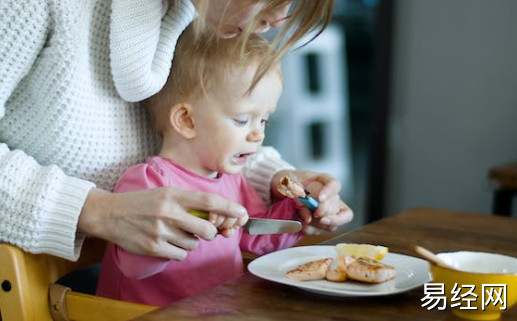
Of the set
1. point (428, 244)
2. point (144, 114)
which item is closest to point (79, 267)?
point (144, 114)

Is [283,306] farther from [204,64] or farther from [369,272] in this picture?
[204,64]

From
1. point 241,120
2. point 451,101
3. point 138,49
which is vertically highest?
point 138,49

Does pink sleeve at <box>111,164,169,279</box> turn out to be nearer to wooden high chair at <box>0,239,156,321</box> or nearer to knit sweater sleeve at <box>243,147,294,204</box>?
wooden high chair at <box>0,239,156,321</box>

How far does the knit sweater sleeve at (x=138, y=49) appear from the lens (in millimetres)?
1223

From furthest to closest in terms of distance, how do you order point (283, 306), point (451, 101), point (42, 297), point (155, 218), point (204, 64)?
point (451, 101)
point (204, 64)
point (42, 297)
point (155, 218)
point (283, 306)

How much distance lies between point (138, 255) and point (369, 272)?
1.07 feet

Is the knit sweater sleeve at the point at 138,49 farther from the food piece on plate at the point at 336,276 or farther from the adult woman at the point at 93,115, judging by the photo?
the food piece on plate at the point at 336,276

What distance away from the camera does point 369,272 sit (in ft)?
3.34

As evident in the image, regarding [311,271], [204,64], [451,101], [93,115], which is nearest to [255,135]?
[204,64]

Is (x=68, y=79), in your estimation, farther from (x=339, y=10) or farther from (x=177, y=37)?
(x=339, y=10)

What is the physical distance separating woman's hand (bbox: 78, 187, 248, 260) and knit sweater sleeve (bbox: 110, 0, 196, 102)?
19 cm

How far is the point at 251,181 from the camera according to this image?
58.8 inches

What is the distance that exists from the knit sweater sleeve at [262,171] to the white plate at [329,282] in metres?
0.28

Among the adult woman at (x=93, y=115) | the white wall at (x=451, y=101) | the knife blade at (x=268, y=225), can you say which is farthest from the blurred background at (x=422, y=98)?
the knife blade at (x=268, y=225)
